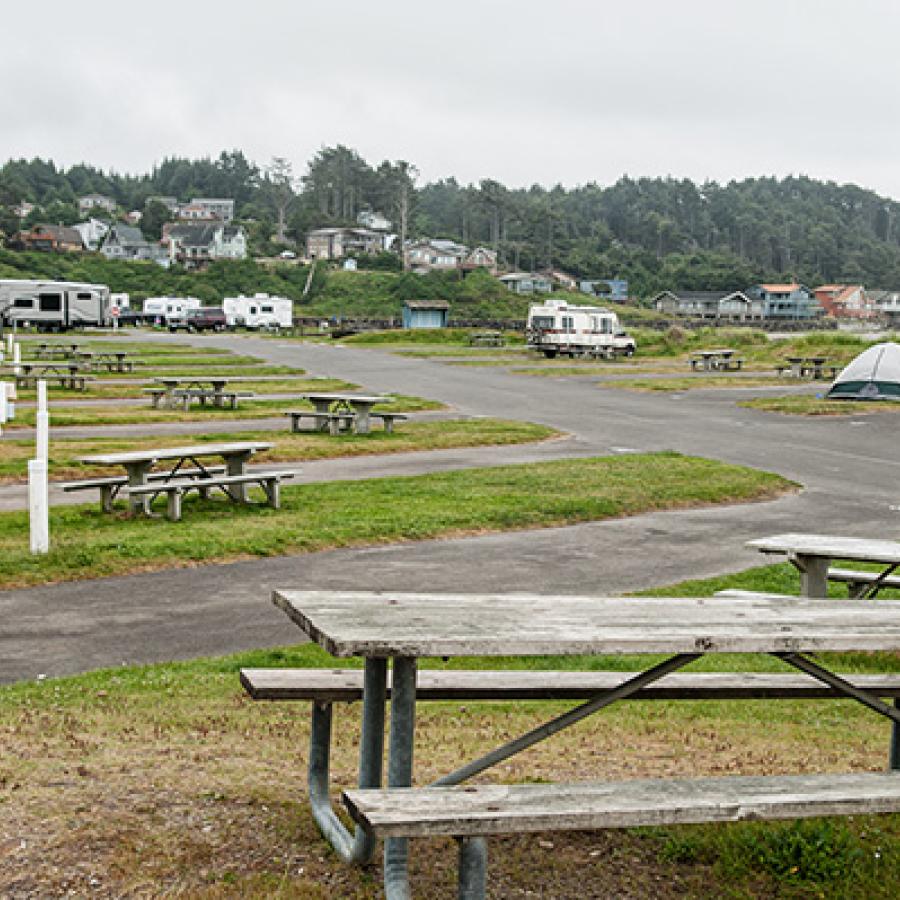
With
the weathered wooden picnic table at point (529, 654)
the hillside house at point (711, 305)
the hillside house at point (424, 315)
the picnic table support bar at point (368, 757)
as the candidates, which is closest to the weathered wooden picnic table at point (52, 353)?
the picnic table support bar at point (368, 757)

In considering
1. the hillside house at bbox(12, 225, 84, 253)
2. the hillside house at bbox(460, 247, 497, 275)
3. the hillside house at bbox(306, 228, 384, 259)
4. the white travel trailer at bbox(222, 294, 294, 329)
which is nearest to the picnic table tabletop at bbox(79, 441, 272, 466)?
the white travel trailer at bbox(222, 294, 294, 329)

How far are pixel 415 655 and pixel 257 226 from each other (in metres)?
152

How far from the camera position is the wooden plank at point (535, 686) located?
464 cm

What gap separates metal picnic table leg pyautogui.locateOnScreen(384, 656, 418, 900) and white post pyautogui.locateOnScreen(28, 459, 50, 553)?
742 cm

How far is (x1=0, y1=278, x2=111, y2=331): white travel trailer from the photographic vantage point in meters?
61.0

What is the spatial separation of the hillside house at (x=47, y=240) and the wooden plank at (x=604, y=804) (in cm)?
12160

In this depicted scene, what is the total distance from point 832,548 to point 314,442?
519 inches

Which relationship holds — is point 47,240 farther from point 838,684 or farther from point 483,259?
point 838,684

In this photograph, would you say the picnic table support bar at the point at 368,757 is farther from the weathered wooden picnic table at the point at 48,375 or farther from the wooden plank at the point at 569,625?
the weathered wooden picnic table at the point at 48,375

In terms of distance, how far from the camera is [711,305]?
141 metres

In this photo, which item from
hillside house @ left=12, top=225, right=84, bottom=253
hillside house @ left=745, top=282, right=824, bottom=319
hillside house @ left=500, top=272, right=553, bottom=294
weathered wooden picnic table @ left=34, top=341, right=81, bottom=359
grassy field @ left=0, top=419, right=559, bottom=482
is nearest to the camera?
grassy field @ left=0, top=419, right=559, bottom=482

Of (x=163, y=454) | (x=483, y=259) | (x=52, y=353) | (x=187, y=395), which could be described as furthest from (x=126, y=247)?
(x=163, y=454)

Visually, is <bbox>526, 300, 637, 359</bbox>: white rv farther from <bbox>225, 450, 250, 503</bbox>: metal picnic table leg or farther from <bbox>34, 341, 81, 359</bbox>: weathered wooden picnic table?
<bbox>225, 450, 250, 503</bbox>: metal picnic table leg

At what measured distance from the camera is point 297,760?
5.43m
